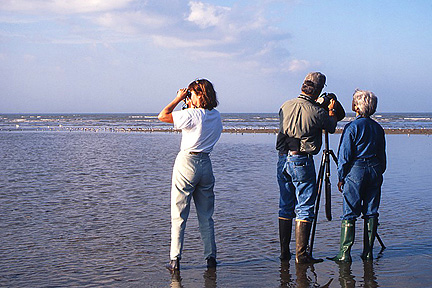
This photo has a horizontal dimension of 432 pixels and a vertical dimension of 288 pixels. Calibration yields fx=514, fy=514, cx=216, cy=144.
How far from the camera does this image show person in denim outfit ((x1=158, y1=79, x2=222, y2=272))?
16.1 ft

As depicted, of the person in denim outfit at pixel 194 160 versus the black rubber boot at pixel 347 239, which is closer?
Answer: the person in denim outfit at pixel 194 160

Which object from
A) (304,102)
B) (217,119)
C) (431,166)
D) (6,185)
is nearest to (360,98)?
(304,102)

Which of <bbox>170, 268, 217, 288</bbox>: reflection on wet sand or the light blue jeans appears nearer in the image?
<bbox>170, 268, 217, 288</bbox>: reflection on wet sand

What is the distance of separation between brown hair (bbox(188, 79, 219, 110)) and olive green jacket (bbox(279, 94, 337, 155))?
0.77 metres

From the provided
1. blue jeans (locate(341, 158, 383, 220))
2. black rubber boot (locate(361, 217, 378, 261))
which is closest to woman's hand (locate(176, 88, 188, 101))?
blue jeans (locate(341, 158, 383, 220))

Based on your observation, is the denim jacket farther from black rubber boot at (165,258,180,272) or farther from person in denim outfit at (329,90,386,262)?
black rubber boot at (165,258,180,272)

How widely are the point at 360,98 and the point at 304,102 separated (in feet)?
1.85

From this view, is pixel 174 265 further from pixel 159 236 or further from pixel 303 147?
pixel 303 147

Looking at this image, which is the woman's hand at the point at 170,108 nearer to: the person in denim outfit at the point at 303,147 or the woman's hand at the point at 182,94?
the woman's hand at the point at 182,94

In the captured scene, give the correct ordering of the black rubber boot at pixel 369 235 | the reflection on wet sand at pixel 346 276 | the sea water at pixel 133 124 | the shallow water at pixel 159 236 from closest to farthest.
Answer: the reflection on wet sand at pixel 346 276
the shallow water at pixel 159 236
the black rubber boot at pixel 369 235
the sea water at pixel 133 124

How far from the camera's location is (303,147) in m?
5.11

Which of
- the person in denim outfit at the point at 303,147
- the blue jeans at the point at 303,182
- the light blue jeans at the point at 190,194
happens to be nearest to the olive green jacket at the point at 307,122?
the person in denim outfit at the point at 303,147

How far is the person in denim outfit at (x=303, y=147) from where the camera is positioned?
5.08 metres

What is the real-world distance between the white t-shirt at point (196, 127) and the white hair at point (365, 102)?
147 cm
